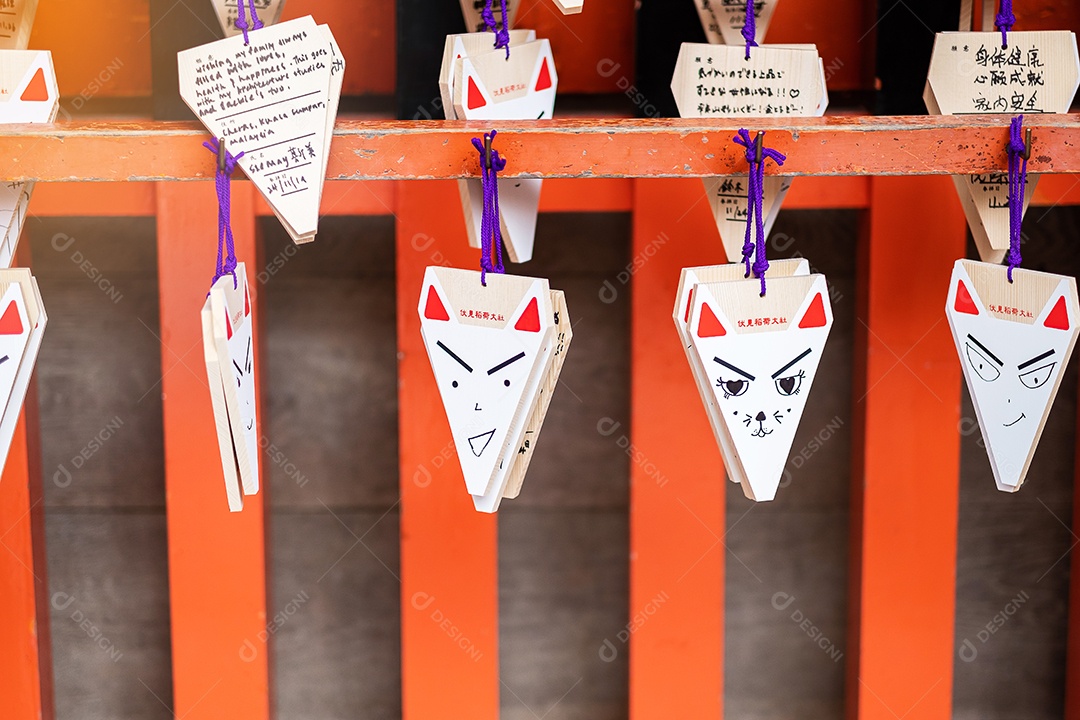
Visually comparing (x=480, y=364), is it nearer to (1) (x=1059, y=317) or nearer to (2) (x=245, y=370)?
(2) (x=245, y=370)

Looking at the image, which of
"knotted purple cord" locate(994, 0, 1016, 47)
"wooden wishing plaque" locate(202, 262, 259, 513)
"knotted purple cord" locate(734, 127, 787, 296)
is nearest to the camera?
"wooden wishing plaque" locate(202, 262, 259, 513)

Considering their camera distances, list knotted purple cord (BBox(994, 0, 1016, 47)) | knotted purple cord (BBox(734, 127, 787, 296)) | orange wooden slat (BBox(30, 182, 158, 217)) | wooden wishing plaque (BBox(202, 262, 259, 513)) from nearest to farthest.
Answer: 1. wooden wishing plaque (BBox(202, 262, 259, 513))
2. knotted purple cord (BBox(734, 127, 787, 296))
3. knotted purple cord (BBox(994, 0, 1016, 47))
4. orange wooden slat (BBox(30, 182, 158, 217))

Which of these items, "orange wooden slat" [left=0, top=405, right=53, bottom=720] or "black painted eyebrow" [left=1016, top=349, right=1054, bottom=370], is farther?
"orange wooden slat" [left=0, top=405, right=53, bottom=720]

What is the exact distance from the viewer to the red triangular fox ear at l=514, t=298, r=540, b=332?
4.28 ft

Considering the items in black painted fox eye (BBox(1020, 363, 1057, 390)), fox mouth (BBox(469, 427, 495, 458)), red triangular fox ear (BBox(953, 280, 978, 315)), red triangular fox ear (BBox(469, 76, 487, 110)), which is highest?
red triangular fox ear (BBox(469, 76, 487, 110))

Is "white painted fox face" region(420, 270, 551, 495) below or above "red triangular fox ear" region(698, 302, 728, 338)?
below

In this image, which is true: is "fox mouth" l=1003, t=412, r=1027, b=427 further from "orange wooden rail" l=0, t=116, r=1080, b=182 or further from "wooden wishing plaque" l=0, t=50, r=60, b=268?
"wooden wishing plaque" l=0, t=50, r=60, b=268

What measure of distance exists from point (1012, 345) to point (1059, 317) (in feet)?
0.23

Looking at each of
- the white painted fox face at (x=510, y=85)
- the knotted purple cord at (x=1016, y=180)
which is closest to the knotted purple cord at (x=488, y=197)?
the white painted fox face at (x=510, y=85)

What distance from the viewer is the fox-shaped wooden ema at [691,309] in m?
1.32

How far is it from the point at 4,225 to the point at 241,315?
0.39 metres

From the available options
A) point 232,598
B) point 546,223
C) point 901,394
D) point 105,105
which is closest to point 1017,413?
point 901,394

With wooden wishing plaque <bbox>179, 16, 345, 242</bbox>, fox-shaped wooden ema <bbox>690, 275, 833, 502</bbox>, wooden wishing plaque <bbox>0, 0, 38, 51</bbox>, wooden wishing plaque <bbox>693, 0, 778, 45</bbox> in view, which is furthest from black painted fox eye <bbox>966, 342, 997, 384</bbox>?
wooden wishing plaque <bbox>0, 0, 38, 51</bbox>

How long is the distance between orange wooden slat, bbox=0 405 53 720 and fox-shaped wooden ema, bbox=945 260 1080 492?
5.51 ft
